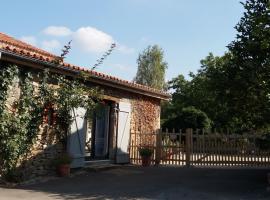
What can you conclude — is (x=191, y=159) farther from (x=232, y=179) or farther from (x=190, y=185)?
(x=190, y=185)

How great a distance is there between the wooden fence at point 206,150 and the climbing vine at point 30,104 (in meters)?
4.05

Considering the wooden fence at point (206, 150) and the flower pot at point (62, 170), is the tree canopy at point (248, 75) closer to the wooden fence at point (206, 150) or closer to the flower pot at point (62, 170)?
the wooden fence at point (206, 150)

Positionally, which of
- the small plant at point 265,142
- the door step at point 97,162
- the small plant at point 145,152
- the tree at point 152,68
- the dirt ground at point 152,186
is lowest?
the dirt ground at point 152,186

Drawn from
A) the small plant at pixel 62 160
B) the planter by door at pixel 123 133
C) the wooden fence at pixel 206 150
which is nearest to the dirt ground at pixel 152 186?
the small plant at pixel 62 160

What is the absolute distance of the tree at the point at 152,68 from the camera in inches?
1662

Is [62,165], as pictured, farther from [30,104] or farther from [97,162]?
[97,162]

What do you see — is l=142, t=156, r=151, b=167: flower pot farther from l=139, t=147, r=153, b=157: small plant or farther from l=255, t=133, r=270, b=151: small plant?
l=255, t=133, r=270, b=151: small plant

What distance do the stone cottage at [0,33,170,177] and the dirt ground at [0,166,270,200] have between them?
1.02 m

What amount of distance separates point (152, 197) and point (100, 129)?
20.0 feet

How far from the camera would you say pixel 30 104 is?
1056 cm

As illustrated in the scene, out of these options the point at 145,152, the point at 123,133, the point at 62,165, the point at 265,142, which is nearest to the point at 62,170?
the point at 62,165

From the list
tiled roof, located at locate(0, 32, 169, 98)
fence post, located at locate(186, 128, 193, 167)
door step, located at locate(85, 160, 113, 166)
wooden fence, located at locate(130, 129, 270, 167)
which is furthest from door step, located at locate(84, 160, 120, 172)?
tiled roof, located at locate(0, 32, 169, 98)

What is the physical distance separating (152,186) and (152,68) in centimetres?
3315

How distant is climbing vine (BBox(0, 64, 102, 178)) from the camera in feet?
32.3
